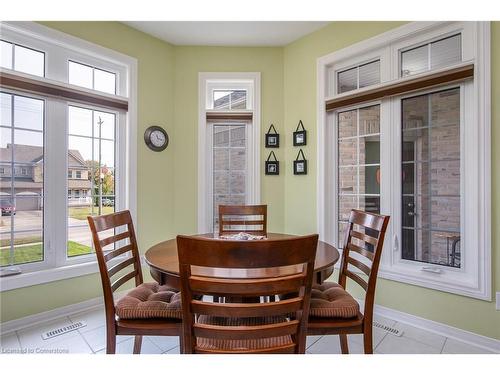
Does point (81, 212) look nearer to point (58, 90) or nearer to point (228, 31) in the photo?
point (58, 90)

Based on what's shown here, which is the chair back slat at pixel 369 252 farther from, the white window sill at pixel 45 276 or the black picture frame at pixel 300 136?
the white window sill at pixel 45 276

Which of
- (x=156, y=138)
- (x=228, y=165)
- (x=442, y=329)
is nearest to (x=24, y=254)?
(x=156, y=138)

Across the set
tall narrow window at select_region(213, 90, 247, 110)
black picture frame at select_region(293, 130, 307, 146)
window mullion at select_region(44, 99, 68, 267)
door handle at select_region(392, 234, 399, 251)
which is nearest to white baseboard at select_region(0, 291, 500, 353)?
window mullion at select_region(44, 99, 68, 267)

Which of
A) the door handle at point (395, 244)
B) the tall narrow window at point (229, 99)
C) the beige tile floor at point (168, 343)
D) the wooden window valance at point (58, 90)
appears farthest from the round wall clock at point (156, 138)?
the door handle at point (395, 244)

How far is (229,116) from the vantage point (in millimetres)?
3176

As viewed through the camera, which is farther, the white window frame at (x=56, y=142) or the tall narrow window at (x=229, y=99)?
the tall narrow window at (x=229, y=99)

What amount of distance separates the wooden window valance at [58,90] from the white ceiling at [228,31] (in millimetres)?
853

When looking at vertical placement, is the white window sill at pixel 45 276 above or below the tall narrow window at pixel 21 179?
below

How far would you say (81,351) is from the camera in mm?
1903

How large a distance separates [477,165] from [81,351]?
3.11 m

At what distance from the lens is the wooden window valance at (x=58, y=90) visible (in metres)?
2.11
